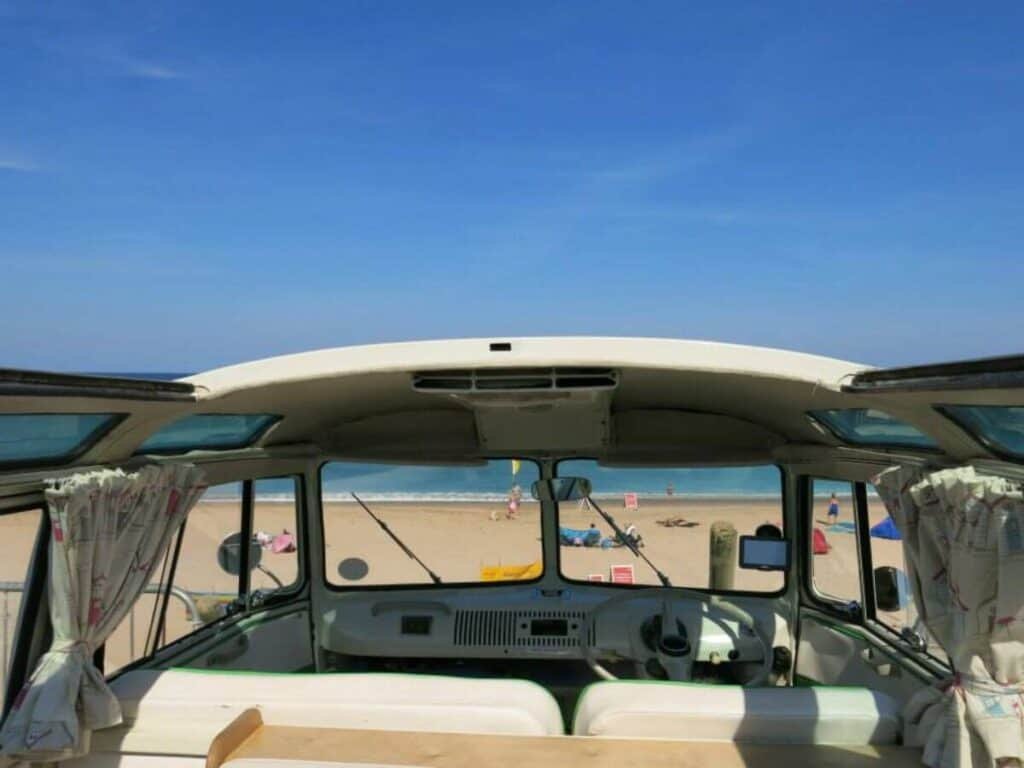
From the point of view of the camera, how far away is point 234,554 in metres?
5.48

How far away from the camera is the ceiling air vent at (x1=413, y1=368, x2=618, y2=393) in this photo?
3.55m

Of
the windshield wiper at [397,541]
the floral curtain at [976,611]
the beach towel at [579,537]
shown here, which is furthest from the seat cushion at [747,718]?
the windshield wiper at [397,541]

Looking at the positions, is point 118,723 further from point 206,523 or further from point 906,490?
point 906,490

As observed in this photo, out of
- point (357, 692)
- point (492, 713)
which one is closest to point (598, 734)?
point (492, 713)

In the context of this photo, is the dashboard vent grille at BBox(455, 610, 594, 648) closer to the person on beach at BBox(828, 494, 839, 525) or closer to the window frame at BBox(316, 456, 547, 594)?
the window frame at BBox(316, 456, 547, 594)

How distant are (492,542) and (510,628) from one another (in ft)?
1.89

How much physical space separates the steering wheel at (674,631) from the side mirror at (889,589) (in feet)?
2.33

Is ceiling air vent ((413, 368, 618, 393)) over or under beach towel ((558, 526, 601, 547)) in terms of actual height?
over

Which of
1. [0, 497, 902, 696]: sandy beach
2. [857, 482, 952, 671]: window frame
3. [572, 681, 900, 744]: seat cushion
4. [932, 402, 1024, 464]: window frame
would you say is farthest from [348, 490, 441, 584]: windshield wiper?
[932, 402, 1024, 464]: window frame

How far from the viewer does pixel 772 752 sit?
3049 millimetres

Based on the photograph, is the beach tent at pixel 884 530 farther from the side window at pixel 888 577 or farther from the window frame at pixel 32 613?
the window frame at pixel 32 613

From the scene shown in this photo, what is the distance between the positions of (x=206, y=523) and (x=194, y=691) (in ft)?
6.12

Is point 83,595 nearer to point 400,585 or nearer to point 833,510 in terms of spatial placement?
point 400,585

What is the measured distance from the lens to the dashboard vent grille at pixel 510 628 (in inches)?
228
